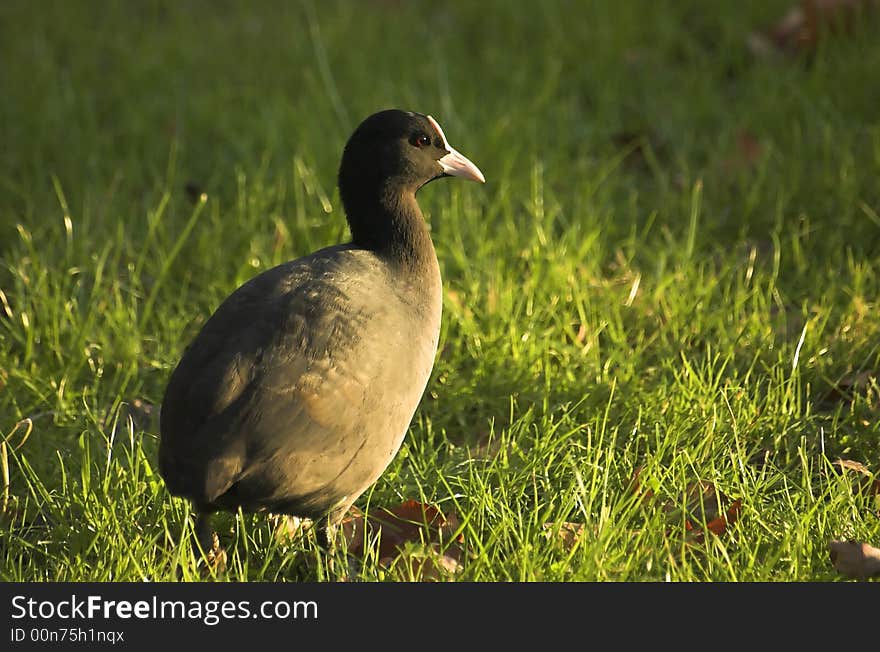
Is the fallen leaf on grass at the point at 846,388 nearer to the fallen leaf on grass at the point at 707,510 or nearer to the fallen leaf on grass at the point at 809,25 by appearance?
the fallen leaf on grass at the point at 707,510

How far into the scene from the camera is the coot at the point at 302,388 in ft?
9.32

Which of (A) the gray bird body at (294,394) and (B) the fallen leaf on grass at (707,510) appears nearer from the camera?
(A) the gray bird body at (294,394)

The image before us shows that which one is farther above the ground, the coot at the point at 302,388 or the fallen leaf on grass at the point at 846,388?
the coot at the point at 302,388

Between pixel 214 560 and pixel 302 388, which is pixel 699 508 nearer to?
pixel 302 388

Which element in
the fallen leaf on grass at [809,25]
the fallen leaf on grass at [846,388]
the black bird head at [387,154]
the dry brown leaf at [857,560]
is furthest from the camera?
the fallen leaf on grass at [809,25]

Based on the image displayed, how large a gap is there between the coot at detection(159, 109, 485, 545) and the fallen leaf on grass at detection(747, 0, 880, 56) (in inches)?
135

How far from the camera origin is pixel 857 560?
9.73 feet

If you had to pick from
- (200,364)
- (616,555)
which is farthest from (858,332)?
(200,364)

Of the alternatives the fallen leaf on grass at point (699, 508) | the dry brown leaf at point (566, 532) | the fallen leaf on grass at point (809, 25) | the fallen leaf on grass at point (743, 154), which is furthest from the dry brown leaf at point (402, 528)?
the fallen leaf on grass at point (809, 25)

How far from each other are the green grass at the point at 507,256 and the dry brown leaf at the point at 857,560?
0.04m

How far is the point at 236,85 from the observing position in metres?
6.36

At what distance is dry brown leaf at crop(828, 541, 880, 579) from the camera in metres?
2.96

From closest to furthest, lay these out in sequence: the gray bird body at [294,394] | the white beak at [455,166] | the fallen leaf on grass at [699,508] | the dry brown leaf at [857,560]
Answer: the gray bird body at [294,394], the dry brown leaf at [857,560], the fallen leaf on grass at [699,508], the white beak at [455,166]

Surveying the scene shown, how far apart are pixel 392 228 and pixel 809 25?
345 centimetres
